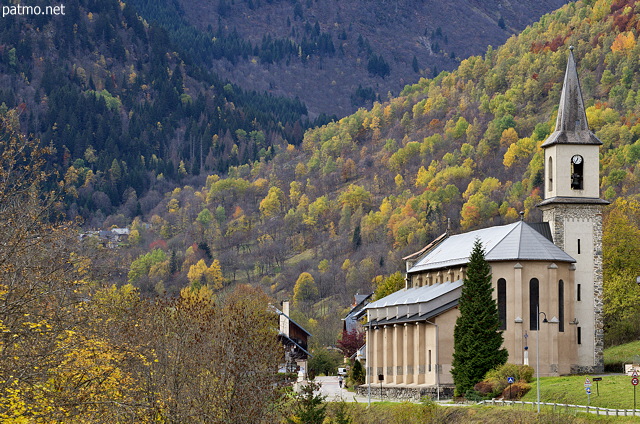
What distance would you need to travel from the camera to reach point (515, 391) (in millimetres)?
67188

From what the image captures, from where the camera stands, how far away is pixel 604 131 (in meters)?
165

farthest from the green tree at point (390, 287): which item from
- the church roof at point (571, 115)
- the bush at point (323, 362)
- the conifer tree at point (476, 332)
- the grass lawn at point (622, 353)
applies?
the conifer tree at point (476, 332)

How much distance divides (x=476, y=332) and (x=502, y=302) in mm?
5269

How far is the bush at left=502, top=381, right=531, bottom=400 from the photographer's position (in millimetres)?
66625

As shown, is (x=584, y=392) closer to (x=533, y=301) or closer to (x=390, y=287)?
(x=533, y=301)

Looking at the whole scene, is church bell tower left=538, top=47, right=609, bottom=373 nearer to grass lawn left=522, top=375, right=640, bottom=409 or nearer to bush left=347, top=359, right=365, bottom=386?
grass lawn left=522, top=375, right=640, bottom=409

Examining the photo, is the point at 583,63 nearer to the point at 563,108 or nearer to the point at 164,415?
the point at 563,108

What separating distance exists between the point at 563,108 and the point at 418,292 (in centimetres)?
1759

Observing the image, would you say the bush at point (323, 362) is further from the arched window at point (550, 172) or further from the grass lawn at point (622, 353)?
the arched window at point (550, 172)

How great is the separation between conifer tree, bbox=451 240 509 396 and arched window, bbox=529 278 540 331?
314 centimetres

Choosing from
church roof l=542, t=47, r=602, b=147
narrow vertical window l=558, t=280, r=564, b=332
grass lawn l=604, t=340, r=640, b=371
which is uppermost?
church roof l=542, t=47, r=602, b=147

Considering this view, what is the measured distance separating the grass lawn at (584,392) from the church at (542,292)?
5134 mm

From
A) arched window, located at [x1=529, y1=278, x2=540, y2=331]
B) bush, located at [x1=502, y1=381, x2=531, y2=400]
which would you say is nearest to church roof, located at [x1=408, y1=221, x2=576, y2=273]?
arched window, located at [x1=529, y1=278, x2=540, y2=331]

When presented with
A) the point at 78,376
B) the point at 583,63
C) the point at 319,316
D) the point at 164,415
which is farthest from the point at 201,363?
the point at 583,63
